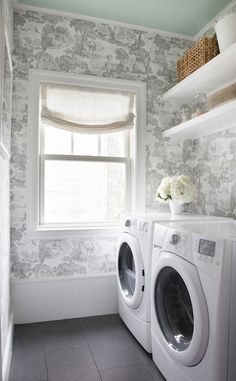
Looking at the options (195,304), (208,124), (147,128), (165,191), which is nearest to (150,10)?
(147,128)

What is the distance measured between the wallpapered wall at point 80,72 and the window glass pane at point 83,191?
23cm

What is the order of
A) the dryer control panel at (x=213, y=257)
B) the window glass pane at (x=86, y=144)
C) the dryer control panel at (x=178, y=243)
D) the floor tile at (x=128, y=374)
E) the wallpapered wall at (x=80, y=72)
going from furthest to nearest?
the window glass pane at (x=86, y=144) < the wallpapered wall at (x=80, y=72) < the floor tile at (x=128, y=374) < the dryer control panel at (x=178, y=243) < the dryer control panel at (x=213, y=257)

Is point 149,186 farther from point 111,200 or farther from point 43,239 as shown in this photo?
point 43,239

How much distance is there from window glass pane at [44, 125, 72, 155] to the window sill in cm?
70

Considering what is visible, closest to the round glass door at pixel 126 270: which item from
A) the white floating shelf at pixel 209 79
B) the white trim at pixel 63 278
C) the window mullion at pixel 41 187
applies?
the white trim at pixel 63 278

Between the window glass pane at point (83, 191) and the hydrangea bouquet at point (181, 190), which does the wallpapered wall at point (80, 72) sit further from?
the hydrangea bouquet at point (181, 190)

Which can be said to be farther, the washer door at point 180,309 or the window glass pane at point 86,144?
the window glass pane at point 86,144

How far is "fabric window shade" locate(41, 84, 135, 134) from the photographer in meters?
2.52

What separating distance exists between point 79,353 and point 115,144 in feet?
5.79

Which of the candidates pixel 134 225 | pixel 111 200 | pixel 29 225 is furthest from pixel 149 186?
pixel 29 225

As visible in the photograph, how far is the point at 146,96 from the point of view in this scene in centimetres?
276

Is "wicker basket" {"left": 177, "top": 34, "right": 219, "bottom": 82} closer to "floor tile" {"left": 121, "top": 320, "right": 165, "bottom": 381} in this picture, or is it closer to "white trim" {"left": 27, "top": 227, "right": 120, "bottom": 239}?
"white trim" {"left": 27, "top": 227, "right": 120, "bottom": 239}

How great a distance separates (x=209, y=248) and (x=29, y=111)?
6.18 feet

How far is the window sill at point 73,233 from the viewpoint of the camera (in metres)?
2.45
